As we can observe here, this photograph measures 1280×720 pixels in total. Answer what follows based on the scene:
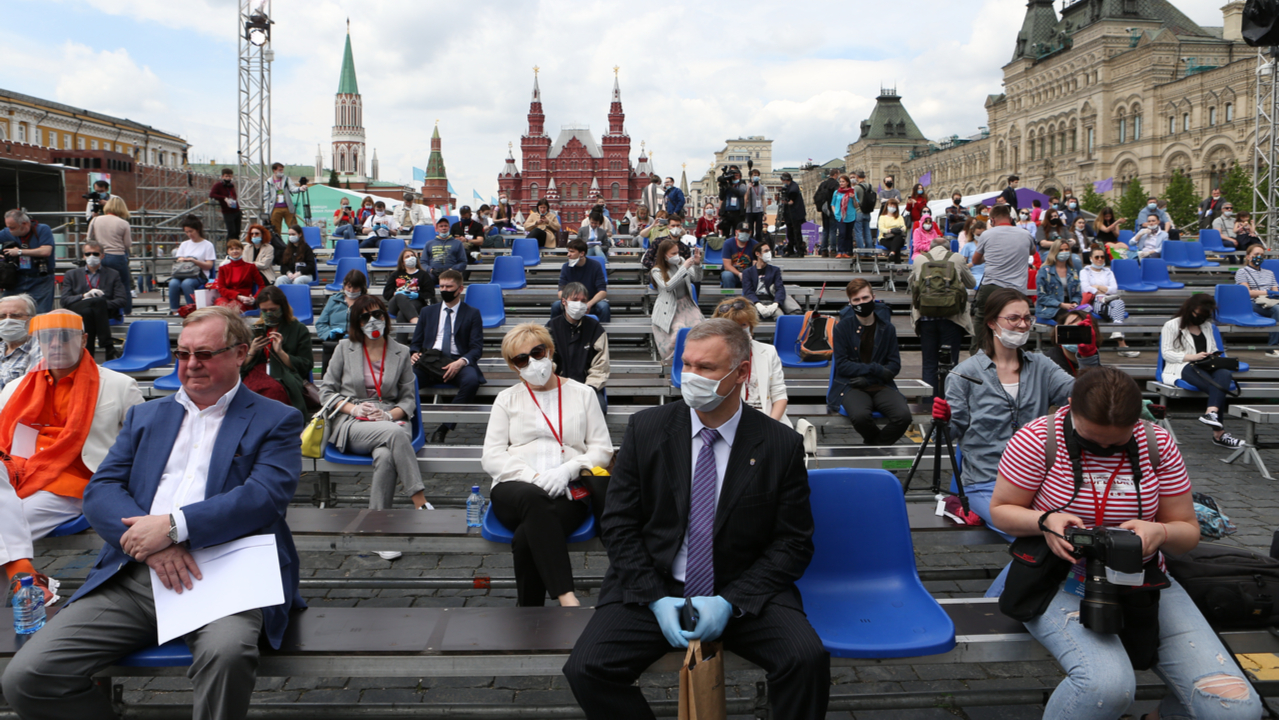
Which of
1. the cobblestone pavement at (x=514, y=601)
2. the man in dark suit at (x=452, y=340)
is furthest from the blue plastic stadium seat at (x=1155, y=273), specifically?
the man in dark suit at (x=452, y=340)

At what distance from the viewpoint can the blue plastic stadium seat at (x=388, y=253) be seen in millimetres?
16891

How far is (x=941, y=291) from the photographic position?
890cm

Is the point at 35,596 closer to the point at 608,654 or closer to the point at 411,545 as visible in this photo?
the point at 411,545

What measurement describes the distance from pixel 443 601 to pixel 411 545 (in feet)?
3.30

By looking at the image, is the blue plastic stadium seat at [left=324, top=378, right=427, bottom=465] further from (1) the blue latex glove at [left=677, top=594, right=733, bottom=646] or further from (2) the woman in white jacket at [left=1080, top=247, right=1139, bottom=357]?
(2) the woman in white jacket at [left=1080, top=247, right=1139, bottom=357]

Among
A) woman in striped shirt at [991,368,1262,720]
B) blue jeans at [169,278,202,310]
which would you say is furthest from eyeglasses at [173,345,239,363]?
blue jeans at [169,278,202,310]

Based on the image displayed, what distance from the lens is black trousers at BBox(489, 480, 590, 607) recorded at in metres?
3.86

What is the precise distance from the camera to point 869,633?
3072 millimetres

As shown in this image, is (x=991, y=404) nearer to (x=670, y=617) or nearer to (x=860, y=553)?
(x=860, y=553)

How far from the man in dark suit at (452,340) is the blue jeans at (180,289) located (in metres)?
7.01

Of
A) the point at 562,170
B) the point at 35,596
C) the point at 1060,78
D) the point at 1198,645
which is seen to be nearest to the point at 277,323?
the point at 35,596

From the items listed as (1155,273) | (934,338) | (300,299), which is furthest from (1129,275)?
(300,299)

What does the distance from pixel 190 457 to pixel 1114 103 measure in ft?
264

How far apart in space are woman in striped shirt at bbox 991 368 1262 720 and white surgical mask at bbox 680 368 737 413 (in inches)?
44.8
